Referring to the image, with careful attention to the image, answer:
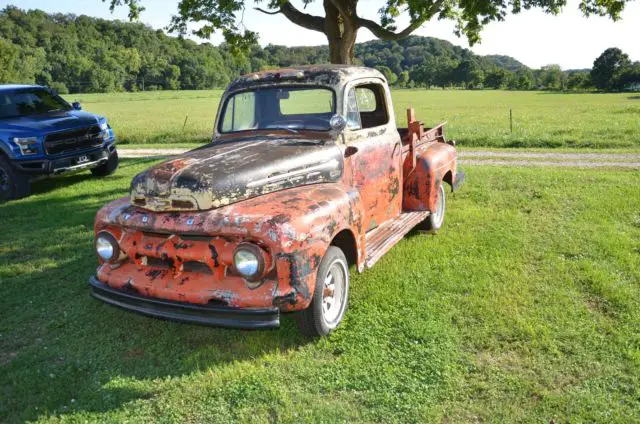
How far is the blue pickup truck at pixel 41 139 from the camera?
9.39 metres

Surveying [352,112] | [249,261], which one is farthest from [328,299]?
[352,112]

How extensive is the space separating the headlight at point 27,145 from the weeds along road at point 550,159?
9.12 metres

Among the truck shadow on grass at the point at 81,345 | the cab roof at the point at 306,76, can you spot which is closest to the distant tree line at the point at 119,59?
the cab roof at the point at 306,76

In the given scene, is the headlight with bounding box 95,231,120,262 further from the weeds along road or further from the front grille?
the weeds along road

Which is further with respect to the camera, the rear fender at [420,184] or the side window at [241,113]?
the rear fender at [420,184]

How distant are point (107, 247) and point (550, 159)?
11.6 metres

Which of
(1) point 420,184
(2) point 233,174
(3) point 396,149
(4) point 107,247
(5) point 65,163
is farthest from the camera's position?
(5) point 65,163

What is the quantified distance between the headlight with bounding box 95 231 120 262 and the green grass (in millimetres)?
712

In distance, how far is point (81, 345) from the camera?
4.17m

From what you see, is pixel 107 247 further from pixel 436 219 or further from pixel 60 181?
pixel 60 181

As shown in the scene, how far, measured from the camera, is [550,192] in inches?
337

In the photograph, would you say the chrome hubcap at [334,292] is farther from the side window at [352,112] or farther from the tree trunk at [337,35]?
the tree trunk at [337,35]

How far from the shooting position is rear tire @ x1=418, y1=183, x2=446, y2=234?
6508mm

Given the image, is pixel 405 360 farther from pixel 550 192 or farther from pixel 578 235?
pixel 550 192
